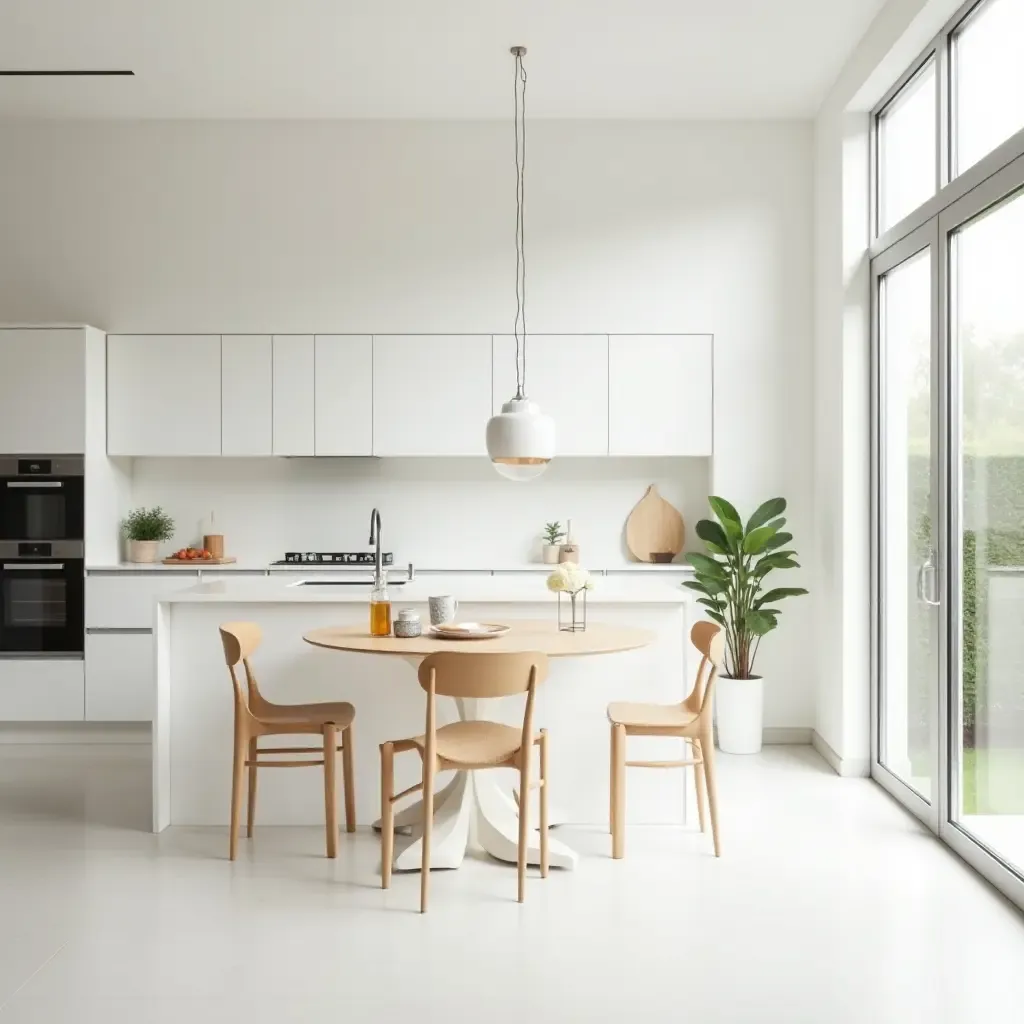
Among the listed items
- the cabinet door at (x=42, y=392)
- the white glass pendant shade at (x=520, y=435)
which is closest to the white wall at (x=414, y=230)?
the cabinet door at (x=42, y=392)

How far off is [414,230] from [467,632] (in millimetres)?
3060

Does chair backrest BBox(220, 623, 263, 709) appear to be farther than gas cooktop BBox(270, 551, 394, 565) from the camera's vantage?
No

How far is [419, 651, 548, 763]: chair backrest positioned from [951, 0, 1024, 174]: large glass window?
94.1 inches

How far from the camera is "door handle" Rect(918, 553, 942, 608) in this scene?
4.31 meters

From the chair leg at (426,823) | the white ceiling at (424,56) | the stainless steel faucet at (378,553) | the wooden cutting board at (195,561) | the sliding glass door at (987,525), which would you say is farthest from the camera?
the wooden cutting board at (195,561)

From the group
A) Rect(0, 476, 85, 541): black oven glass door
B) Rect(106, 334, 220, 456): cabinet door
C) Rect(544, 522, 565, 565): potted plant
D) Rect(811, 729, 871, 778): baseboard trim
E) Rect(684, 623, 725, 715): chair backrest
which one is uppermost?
Rect(106, 334, 220, 456): cabinet door

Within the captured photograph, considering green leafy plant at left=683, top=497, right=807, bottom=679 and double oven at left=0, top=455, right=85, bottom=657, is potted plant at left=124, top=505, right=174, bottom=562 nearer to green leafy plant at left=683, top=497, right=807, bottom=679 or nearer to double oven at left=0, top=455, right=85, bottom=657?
double oven at left=0, top=455, right=85, bottom=657

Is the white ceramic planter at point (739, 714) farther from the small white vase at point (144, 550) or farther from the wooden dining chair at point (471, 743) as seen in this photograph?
the small white vase at point (144, 550)

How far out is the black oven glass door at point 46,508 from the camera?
232 inches

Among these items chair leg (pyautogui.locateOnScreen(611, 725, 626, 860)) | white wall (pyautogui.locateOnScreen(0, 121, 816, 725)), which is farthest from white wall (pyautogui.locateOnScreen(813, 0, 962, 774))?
chair leg (pyautogui.locateOnScreen(611, 725, 626, 860))

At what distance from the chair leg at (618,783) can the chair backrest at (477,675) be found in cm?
56

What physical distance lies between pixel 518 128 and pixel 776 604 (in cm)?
310

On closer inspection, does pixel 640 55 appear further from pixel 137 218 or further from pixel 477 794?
pixel 477 794

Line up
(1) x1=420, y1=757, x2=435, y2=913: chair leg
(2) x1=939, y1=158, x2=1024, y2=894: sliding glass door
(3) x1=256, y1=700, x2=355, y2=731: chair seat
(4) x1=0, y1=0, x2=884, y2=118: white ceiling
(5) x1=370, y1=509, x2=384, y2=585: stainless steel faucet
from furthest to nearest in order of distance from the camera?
1. (4) x1=0, y1=0, x2=884, y2=118: white ceiling
2. (5) x1=370, y1=509, x2=384, y2=585: stainless steel faucet
3. (3) x1=256, y1=700, x2=355, y2=731: chair seat
4. (2) x1=939, y1=158, x2=1024, y2=894: sliding glass door
5. (1) x1=420, y1=757, x2=435, y2=913: chair leg
